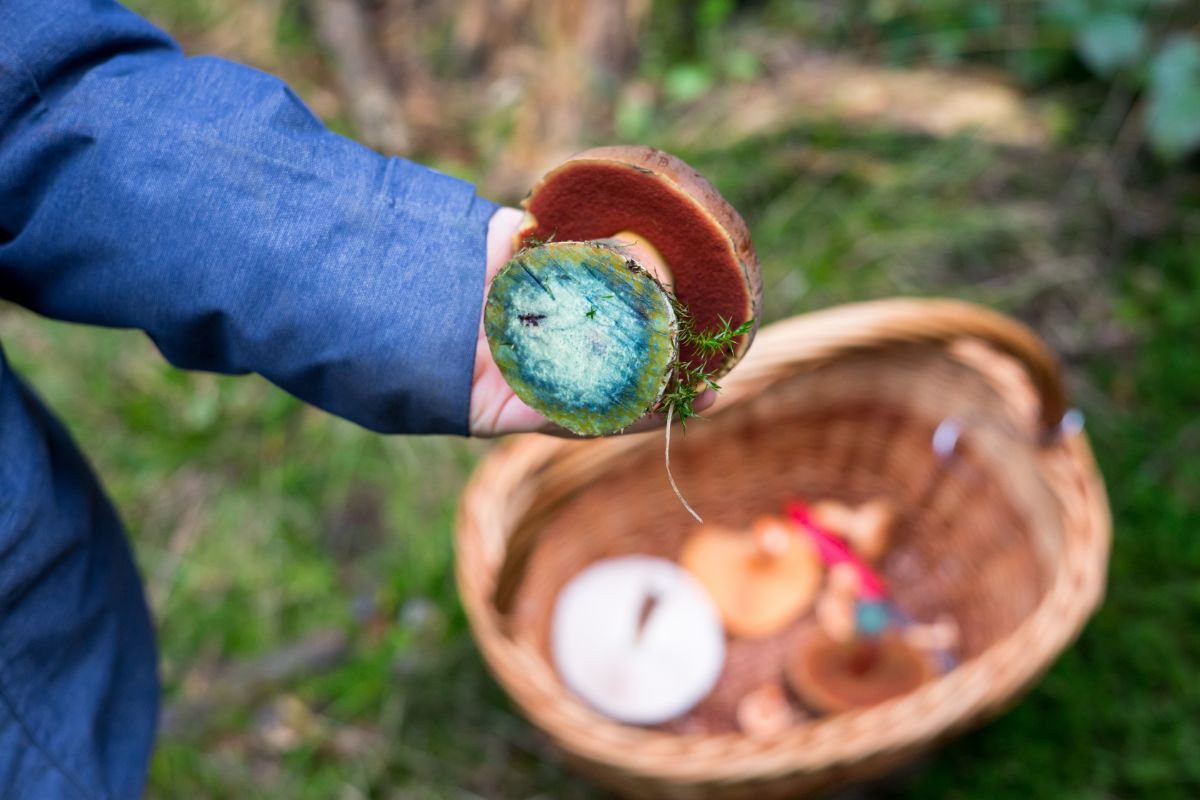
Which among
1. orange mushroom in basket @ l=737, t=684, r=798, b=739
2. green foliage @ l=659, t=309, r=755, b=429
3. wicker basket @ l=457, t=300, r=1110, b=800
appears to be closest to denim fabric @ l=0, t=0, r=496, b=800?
green foliage @ l=659, t=309, r=755, b=429

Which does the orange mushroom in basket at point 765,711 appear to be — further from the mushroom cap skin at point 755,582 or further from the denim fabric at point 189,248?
the denim fabric at point 189,248

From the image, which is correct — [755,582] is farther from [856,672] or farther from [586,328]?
[586,328]

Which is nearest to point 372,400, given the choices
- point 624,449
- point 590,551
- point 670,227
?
point 670,227

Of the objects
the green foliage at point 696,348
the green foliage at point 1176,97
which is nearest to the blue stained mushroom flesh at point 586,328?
the green foliage at point 696,348

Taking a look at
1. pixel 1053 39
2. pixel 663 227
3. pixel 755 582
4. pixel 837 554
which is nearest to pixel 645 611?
pixel 755 582

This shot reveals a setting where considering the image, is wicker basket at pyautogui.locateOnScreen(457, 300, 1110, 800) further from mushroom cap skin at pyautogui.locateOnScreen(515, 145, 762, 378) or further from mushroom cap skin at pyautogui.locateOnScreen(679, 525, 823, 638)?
mushroom cap skin at pyautogui.locateOnScreen(515, 145, 762, 378)

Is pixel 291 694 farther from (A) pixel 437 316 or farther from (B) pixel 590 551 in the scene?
(A) pixel 437 316
